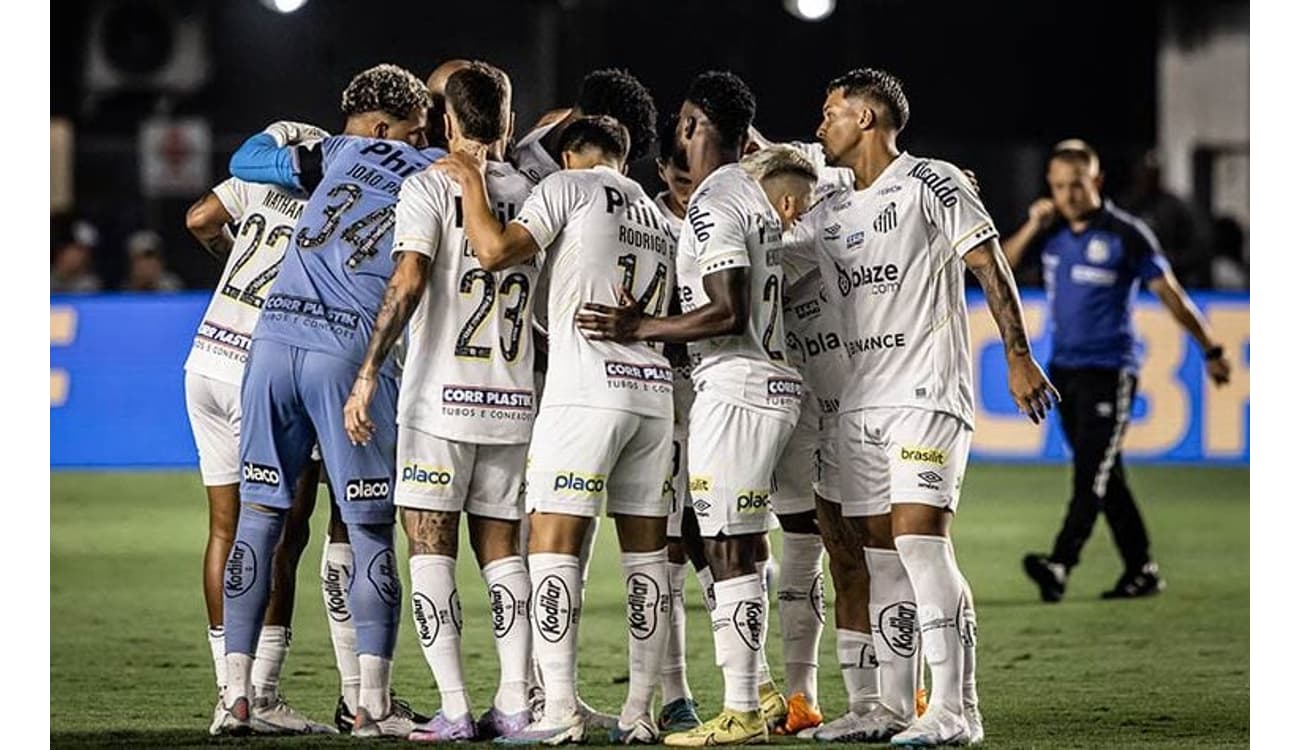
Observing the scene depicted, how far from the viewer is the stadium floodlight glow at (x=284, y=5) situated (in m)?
20.8

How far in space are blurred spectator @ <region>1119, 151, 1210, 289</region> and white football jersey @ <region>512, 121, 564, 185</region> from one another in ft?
39.4

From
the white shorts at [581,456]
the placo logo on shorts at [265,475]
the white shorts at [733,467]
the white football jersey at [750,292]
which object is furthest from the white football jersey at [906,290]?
the placo logo on shorts at [265,475]

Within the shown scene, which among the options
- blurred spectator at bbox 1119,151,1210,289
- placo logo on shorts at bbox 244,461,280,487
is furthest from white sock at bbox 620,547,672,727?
blurred spectator at bbox 1119,151,1210,289

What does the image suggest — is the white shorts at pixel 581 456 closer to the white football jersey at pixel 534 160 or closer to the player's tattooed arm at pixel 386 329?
the player's tattooed arm at pixel 386 329

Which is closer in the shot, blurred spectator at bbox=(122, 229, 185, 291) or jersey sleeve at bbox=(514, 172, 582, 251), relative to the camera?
jersey sleeve at bbox=(514, 172, 582, 251)

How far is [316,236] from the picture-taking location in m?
7.27

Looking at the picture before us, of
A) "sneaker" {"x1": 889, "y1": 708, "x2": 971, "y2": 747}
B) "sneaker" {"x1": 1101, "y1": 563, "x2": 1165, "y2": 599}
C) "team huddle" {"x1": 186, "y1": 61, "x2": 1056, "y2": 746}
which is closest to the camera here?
"sneaker" {"x1": 889, "y1": 708, "x2": 971, "y2": 747}

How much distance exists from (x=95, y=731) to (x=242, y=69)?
1517cm

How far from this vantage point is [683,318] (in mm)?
6910

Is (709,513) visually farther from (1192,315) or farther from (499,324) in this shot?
(1192,315)

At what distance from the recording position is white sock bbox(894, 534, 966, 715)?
6.91 metres

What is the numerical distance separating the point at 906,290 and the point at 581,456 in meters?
1.16

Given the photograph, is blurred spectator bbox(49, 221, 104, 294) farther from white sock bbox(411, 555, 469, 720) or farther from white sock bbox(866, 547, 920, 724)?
white sock bbox(866, 547, 920, 724)

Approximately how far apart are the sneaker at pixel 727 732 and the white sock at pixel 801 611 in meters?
0.55
